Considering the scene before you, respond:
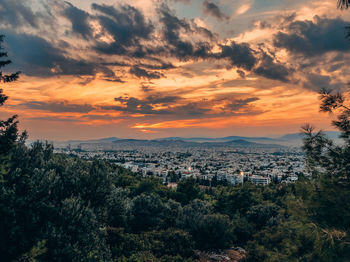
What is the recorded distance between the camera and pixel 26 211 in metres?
11.4

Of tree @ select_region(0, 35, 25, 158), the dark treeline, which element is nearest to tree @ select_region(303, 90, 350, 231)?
the dark treeline

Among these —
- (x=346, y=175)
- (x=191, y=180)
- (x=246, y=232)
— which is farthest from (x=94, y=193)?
(x=191, y=180)

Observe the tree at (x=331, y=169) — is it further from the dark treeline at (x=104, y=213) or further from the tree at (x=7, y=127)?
the tree at (x=7, y=127)

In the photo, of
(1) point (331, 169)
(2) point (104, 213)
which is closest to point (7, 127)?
(2) point (104, 213)

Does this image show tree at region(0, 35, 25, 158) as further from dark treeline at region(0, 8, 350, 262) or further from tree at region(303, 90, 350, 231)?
tree at region(303, 90, 350, 231)

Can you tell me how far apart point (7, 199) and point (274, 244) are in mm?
17240

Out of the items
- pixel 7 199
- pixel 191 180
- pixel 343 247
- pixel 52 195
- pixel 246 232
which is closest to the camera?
pixel 343 247

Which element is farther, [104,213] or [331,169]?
[104,213]

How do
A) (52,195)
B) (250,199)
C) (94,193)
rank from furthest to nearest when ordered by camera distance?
(250,199), (94,193), (52,195)

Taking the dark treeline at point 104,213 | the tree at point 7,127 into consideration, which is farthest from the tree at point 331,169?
the tree at point 7,127

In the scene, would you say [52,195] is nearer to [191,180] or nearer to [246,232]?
[246,232]

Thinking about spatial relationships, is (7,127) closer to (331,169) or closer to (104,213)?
(104,213)

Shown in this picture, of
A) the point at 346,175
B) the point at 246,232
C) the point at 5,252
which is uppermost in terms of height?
the point at 346,175

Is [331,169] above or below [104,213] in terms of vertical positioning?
above
